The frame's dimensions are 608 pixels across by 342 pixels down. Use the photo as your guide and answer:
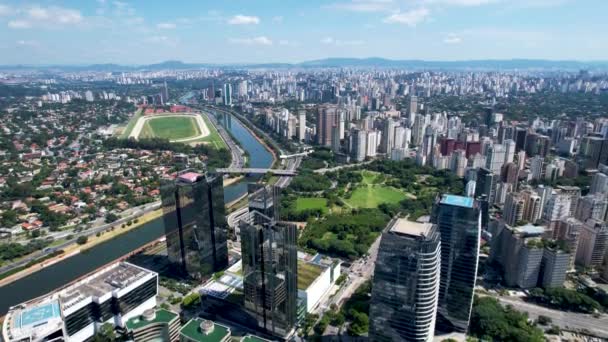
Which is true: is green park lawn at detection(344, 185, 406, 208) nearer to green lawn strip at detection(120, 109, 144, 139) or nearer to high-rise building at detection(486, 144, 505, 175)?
high-rise building at detection(486, 144, 505, 175)

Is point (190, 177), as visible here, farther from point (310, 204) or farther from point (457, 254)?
point (310, 204)

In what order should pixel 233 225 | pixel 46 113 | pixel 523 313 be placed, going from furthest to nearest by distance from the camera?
pixel 46 113 < pixel 233 225 < pixel 523 313

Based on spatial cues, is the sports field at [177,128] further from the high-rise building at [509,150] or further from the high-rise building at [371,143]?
the high-rise building at [509,150]

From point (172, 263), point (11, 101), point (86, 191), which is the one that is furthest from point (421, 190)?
point (11, 101)

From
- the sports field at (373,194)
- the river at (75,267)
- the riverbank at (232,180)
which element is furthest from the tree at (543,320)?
the riverbank at (232,180)

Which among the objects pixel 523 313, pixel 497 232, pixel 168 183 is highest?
pixel 168 183

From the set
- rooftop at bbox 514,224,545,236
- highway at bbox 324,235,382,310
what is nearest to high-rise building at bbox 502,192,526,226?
rooftop at bbox 514,224,545,236

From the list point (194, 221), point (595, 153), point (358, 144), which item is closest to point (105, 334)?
point (194, 221)

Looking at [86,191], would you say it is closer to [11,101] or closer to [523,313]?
[523,313]
